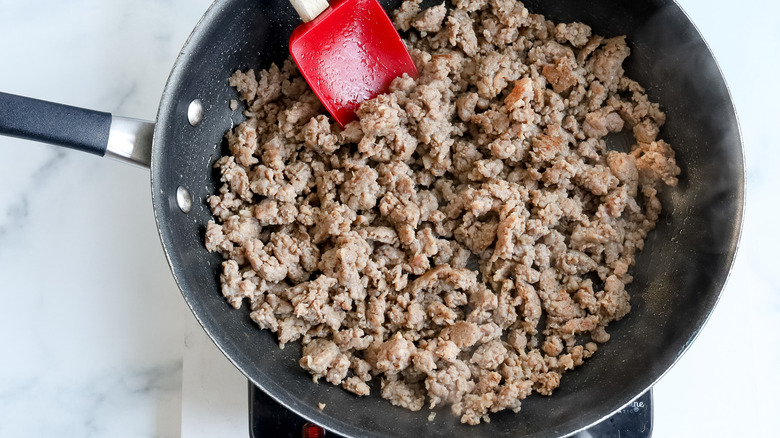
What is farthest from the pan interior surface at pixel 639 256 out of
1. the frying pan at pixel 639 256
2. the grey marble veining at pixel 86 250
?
the grey marble veining at pixel 86 250

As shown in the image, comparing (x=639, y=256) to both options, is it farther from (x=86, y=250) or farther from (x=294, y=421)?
(x=86, y=250)

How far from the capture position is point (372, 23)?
2264 mm

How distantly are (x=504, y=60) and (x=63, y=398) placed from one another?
2.15 meters

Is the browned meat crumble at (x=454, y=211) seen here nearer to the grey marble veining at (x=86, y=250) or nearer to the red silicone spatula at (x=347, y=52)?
the red silicone spatula at (x=347, y=52)

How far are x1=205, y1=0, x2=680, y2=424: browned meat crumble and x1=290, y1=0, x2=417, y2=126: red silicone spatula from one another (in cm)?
8

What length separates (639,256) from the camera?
2.35 m

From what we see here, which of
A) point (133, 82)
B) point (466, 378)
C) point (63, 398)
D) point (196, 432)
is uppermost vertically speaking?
point (133, 82)

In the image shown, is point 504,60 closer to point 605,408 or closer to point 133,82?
point 605,408

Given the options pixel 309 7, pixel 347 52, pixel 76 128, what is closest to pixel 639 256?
pixel 347 52

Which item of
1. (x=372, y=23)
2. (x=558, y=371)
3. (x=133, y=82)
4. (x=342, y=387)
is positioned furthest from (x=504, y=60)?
(x=133, y=82)

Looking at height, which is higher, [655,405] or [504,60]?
[504,60]

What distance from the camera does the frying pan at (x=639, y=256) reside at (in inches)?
78.4

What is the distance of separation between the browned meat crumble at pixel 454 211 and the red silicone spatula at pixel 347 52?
A: 0.25ft

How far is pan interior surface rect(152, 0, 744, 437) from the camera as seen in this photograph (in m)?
→ 2.01
